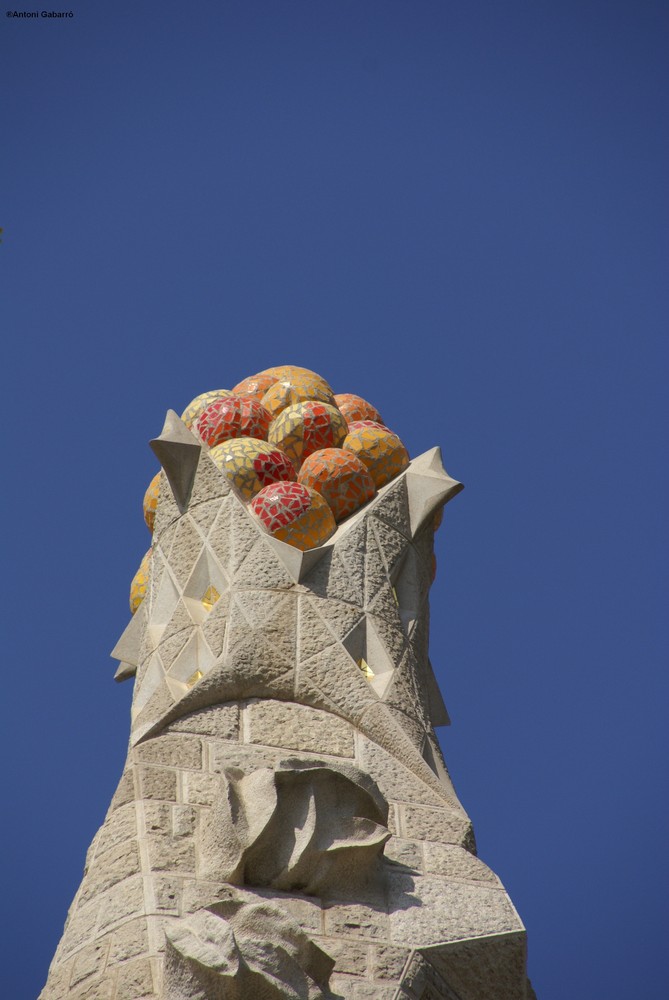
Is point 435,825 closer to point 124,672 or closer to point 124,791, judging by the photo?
point 124,791

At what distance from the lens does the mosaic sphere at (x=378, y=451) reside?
9859mm

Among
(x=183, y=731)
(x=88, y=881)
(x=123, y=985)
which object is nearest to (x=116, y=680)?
(x=183, y=731)

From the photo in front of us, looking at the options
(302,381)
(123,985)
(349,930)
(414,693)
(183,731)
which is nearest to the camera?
(123,985)

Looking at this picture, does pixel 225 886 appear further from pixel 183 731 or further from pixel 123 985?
pixel 183 731

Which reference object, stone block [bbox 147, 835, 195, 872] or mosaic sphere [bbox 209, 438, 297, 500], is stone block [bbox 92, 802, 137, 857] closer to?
stone block [bbox 147, 835, 195, 872]

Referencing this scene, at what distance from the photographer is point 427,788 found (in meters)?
7.97

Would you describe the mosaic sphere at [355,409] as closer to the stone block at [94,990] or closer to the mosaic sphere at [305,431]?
the mosaic sphere at [305,431]

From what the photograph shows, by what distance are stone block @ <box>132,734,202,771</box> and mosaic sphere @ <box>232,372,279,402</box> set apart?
10.5 feet

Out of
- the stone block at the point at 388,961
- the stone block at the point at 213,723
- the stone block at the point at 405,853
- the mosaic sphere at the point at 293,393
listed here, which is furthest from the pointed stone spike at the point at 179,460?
the stone block at the point at 388,961

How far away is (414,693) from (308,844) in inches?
74.6

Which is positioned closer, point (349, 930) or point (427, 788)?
point (349, 930)

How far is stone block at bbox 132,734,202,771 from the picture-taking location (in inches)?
302

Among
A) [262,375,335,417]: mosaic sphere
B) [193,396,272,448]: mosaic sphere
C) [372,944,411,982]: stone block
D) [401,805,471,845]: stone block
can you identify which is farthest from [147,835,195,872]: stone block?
[262,375,335,417]: mosaic sphere

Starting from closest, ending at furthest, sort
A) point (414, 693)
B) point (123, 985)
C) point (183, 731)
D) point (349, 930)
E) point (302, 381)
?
point (123, 985), point (349, 930), point (183, 731), point (414, 693), point (302, 381)
